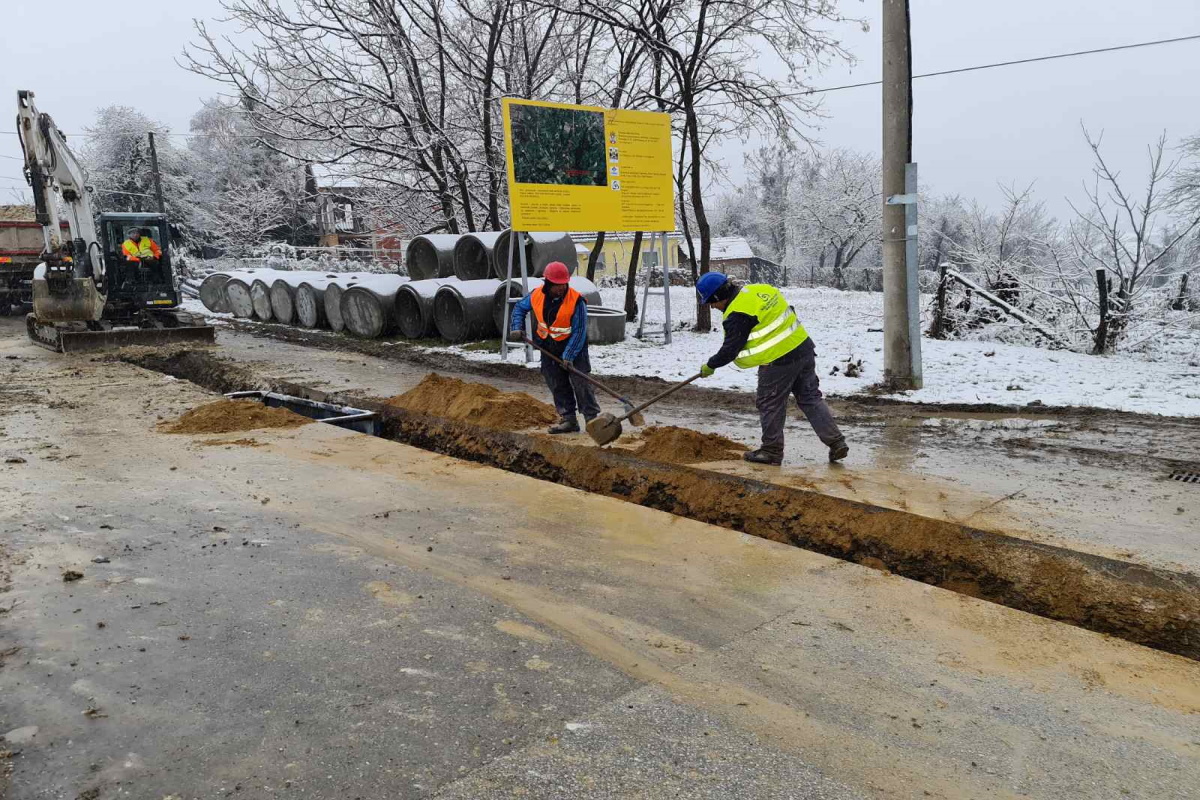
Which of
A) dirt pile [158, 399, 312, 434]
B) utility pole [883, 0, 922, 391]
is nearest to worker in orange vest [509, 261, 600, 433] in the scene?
dirt pile [158, 399, 312, 434]

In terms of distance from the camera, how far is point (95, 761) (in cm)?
242

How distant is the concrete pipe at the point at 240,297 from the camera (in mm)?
20750

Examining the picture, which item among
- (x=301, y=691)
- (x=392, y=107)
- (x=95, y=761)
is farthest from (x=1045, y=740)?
(x=392, y=107)

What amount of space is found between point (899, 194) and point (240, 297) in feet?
57.1

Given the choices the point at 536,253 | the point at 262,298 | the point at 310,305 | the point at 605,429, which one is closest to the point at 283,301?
the point at 262,298

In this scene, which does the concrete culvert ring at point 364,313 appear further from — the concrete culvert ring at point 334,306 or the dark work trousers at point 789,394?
the dark work trousers at point 789,394

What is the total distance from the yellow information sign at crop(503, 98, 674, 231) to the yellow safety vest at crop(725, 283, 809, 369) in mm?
6231

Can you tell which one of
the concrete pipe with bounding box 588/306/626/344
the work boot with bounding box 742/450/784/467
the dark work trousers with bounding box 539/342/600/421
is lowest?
the work boot with bounding box 742/450/784/467

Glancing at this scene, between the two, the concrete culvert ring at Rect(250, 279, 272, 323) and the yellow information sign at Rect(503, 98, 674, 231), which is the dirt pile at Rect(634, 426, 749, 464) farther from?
the concrete culvert ring at Rect(250, 279, 272, 323)

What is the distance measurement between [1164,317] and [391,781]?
1180cm

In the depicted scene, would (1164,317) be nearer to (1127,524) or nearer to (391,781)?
(1127,524)

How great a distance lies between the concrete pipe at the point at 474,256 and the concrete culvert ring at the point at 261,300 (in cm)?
631

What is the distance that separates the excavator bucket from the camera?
13820 mm

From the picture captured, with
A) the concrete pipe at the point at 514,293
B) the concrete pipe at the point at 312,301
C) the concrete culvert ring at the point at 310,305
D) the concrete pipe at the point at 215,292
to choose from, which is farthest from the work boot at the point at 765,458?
the concrete pipe at the point at 215,292
